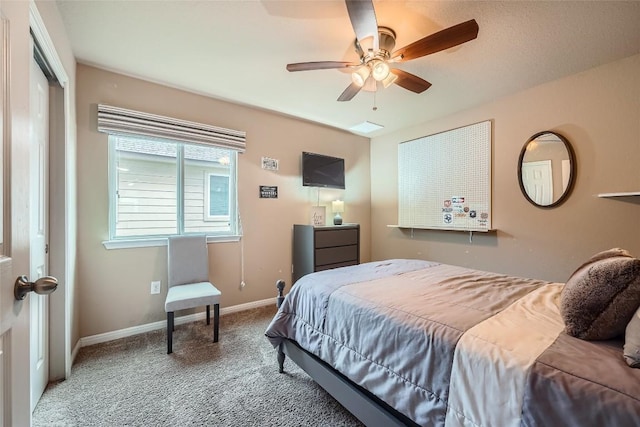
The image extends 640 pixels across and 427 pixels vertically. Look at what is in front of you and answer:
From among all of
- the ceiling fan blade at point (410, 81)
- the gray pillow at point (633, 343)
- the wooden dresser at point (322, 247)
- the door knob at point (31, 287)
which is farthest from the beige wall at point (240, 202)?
the gray pillow at point (633, 343)

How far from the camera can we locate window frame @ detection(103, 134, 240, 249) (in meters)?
2.56

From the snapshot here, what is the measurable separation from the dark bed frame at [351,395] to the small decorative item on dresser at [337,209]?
7.31 ft

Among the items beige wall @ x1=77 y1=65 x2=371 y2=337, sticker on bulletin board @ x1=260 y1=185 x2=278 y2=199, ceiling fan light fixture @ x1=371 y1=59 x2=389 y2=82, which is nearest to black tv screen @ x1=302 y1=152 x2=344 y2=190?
beige wall @ x1=77 y1=65 x2=371 y2=337

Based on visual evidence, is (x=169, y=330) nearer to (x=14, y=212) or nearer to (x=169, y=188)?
(x=169, y=188)

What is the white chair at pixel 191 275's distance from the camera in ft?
7.86

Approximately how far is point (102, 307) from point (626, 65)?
4.99m

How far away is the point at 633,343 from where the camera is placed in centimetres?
87

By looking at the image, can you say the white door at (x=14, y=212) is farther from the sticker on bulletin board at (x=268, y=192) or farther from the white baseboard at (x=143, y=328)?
the sticker on bulletin board at (x=268, y=192)

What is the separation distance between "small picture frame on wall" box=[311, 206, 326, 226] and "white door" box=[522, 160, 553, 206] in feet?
7.84

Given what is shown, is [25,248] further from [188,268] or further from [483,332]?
[188,268]

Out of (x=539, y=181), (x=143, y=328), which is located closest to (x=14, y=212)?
(x=143, y=328)

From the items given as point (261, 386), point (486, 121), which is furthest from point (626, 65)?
point (261, 386)

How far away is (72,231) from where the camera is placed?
215cm

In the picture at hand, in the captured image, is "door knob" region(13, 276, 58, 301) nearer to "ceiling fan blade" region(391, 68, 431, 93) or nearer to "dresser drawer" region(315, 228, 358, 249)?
"ceiling fan blade" region(391, 68, 431, 93)
